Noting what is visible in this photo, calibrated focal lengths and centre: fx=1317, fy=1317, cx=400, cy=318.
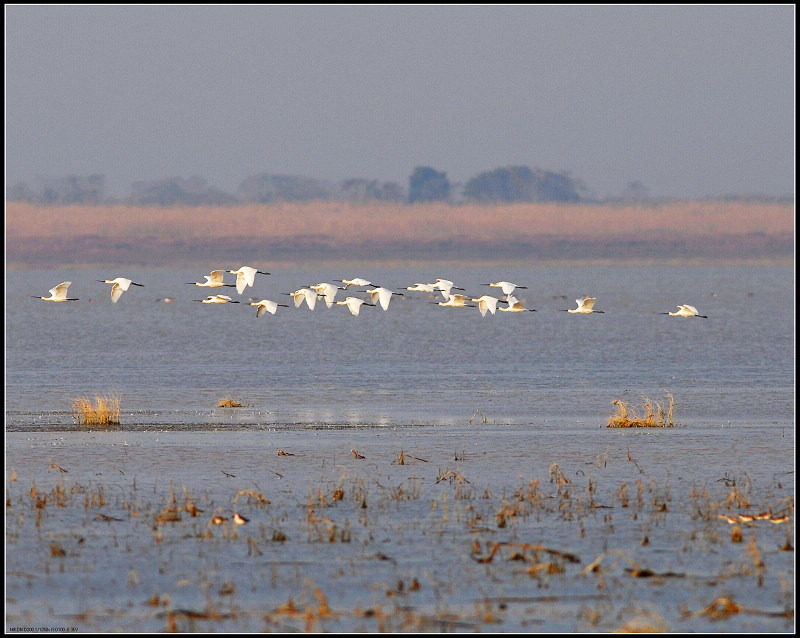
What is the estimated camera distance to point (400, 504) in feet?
55.6

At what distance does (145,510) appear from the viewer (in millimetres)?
16469

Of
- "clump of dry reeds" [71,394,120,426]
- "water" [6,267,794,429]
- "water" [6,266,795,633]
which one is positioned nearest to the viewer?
"water" [6,266,795,633]

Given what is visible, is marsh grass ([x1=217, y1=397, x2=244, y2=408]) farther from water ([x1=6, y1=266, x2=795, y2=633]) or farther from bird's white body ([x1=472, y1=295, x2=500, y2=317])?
bird's white body ([x1=472, y1=295, x2=500, y2=317])

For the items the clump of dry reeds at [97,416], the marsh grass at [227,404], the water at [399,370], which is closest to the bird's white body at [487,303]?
the water at [399,370]

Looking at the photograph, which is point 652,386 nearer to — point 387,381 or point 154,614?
point 387,381

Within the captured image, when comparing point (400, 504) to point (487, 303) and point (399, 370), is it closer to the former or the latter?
point (487, 303)

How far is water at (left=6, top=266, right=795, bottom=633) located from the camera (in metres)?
12.1

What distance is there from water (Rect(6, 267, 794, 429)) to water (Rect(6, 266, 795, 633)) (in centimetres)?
27

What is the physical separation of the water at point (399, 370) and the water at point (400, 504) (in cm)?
27

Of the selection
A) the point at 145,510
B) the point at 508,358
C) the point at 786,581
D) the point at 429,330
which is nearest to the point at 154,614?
the point at 145,510

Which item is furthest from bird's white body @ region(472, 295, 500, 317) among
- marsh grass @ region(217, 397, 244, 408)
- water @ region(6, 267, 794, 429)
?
marsh grass @ region(217, 397, 244, 408)

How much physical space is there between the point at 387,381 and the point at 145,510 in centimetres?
2417

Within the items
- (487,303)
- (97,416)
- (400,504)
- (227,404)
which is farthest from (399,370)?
(400,504)

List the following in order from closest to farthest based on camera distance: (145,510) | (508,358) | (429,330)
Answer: (145,510)
(508,358)
(429,330)
